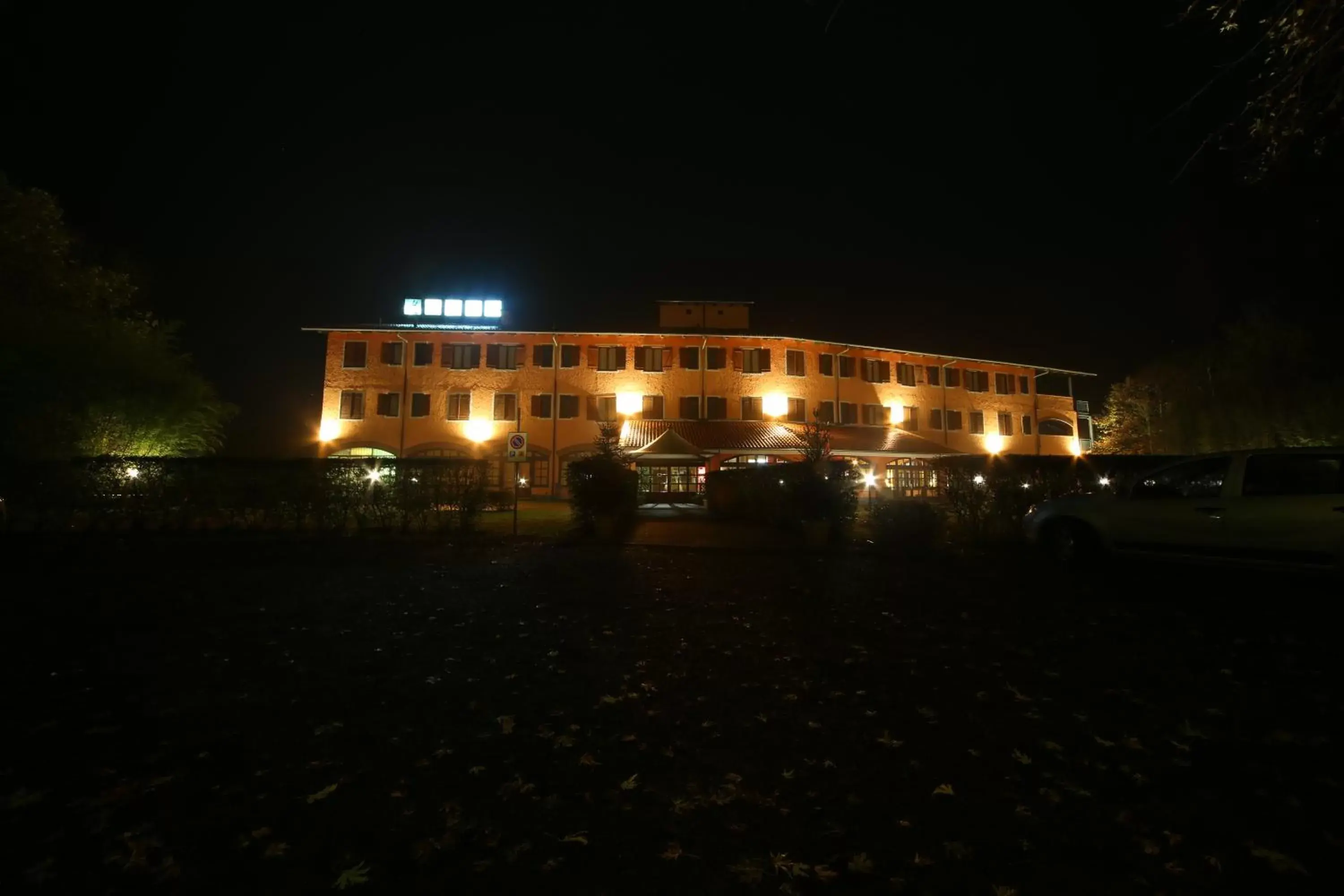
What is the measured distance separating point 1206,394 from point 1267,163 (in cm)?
4513

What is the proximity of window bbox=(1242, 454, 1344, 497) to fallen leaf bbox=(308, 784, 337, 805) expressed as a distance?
31.1ft

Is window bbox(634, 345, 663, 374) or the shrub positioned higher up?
window bbox(634, 345, 663, 374)

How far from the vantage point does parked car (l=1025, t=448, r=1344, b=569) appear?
720 cm

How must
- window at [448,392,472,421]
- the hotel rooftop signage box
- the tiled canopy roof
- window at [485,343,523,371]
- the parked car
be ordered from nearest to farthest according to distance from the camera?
the parked car < the tiled canopy roof < window at [448,392,472,421] < window at [485,343,523,371] < the hotel rooftop signage box

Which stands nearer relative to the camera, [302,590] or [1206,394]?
[302,590]

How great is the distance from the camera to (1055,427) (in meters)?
44.4

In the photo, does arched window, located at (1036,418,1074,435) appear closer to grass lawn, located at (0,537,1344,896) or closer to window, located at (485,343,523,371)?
window, located at (485,343,523,371)

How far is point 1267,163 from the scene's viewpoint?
515 centimetres

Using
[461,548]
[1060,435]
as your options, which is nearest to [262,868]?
[461,548]

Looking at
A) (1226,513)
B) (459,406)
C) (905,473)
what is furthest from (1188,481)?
(459,406)

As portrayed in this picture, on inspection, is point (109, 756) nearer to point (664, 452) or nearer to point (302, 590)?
point (302, 590)

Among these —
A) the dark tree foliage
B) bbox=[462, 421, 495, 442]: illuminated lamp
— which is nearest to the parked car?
the dark tree foliage

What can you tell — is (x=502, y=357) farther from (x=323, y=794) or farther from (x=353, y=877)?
(x=353, y=877)

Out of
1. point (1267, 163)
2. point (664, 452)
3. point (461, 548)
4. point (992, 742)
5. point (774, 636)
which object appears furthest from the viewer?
point (664, 452)
